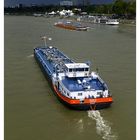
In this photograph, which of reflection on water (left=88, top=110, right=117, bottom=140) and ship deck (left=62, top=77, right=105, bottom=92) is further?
ship deck (left=62, top=77, right=105, bottom=92)

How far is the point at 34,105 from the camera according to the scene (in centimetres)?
1175

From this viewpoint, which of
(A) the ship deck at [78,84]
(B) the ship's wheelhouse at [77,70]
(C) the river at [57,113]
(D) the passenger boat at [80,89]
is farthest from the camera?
(B) the ship's wheelhouse at [77,70]

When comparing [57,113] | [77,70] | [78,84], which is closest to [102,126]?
[57,113]

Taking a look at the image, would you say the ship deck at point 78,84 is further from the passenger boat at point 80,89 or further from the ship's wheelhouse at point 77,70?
the ship's wheelhouse at point 77,70

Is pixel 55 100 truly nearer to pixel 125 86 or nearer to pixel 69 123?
pixel 69 123

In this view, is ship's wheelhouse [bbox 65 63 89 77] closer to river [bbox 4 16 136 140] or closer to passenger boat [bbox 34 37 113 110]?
passenger boat [bbox 34 37 113 110]

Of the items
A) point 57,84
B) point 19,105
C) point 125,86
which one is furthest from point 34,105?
point 125,86

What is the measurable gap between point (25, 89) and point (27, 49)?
45.7 ft

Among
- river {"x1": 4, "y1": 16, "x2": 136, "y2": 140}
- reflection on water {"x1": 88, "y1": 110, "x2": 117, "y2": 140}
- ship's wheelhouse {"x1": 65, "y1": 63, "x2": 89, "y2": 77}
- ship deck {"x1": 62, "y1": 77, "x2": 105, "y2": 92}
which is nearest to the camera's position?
reflection on water {"x1": 88, "y1": 110, "x2": 117, "y2": 140}

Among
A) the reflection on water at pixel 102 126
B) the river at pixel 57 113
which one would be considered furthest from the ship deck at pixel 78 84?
the reflection on water at pixel 102 126

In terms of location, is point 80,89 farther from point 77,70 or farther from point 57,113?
point 57,113

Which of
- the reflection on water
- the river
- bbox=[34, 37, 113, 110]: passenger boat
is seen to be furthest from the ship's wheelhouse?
the reflection on water

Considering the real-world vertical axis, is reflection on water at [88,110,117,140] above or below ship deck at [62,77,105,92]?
below
